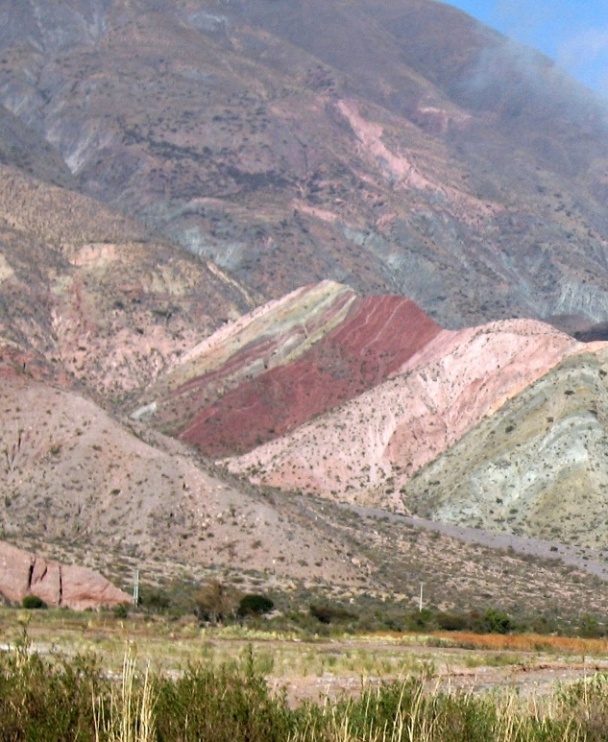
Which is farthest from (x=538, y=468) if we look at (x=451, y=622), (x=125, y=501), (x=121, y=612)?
(x=121, y=612)

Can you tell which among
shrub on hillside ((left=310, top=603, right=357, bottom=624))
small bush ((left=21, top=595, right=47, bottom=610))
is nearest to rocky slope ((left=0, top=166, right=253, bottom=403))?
shrub on hillside ((left=310, top=603, right=357, bottom=624))

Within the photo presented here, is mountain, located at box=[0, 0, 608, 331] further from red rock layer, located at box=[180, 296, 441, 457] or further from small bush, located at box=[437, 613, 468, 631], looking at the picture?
small bush, located at box=[437, 613, 468, 631]

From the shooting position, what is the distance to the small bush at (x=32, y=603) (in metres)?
31.0

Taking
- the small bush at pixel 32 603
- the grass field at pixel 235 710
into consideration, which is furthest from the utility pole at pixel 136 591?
the grass field at pixel 235 710

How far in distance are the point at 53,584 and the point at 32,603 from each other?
2.07m

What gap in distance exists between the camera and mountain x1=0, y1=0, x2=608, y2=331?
136625 mm

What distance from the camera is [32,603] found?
31.4 metres

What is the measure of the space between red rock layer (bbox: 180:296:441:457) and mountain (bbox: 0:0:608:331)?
146 feet

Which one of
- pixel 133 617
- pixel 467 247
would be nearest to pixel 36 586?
pixel 133 617

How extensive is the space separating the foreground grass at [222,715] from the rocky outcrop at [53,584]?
21532mm

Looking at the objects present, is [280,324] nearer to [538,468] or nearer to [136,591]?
[538,468]

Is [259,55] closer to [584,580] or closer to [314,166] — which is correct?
[314,166]

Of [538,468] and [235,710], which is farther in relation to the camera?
[538,468]

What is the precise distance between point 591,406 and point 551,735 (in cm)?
5152
